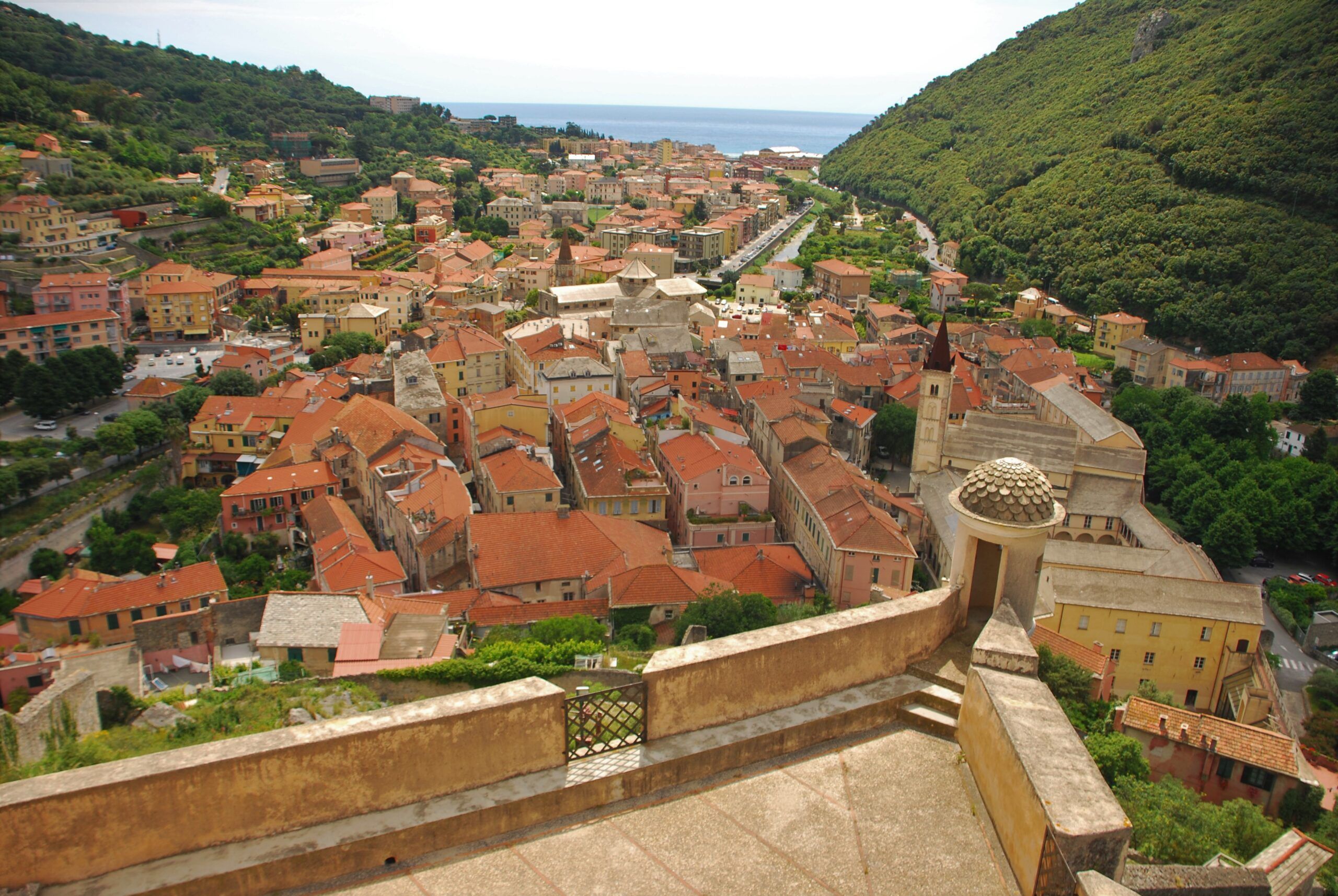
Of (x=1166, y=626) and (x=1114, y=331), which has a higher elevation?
(x=1114, y=331)

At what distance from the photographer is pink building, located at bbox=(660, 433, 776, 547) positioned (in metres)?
26.6

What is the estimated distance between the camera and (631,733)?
16.9 feet

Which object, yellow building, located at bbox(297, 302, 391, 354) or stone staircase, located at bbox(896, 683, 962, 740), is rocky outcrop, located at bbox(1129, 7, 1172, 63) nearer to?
yellow building, located at bbox(297, 302, 391, 354)

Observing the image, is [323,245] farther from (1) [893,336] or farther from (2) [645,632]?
(2) [645,632]

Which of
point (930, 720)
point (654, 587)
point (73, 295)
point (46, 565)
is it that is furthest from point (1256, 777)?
point (73, 295)

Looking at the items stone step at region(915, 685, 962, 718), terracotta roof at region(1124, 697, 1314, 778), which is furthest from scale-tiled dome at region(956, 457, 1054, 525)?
terracotta roof at region(1124, 697, 1314, 778)

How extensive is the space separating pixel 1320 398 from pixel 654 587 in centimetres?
3870

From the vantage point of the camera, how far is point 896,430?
36438 mm

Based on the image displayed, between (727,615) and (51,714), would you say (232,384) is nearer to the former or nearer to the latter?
(727,615)

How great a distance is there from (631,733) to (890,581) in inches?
759

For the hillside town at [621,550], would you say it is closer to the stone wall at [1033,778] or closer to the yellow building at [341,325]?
the stone wall at [1033,778]

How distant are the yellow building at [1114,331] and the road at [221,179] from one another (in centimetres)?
6608

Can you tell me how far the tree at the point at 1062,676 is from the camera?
7.41 m

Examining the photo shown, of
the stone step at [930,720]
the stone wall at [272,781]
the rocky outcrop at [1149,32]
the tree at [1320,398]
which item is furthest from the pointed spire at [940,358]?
the rocky outcrop at [1149,32]
